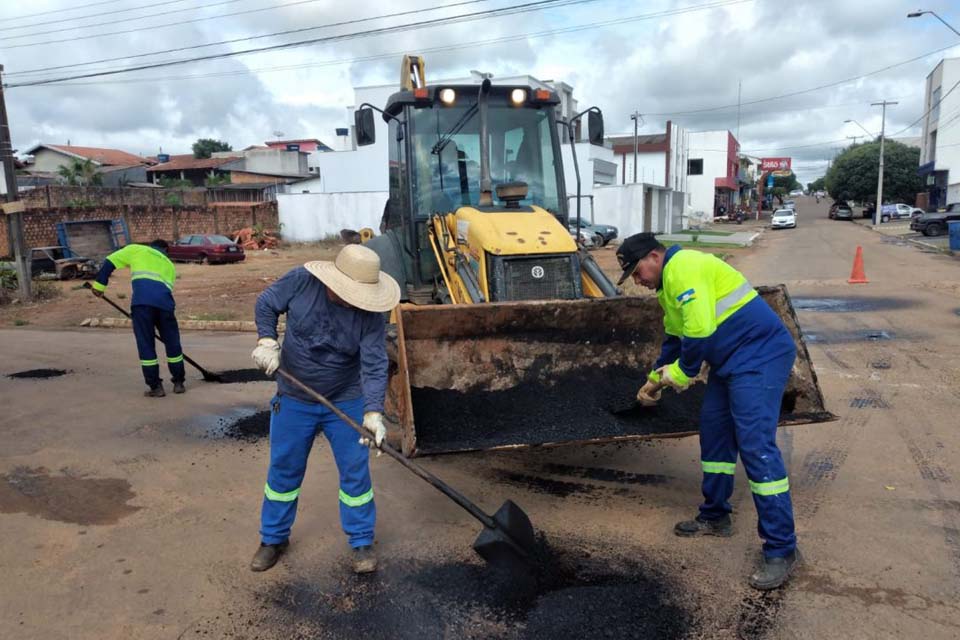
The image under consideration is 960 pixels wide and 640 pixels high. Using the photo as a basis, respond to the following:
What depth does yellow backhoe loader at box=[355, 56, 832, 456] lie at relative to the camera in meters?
4.37

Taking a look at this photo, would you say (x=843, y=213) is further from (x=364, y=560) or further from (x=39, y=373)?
(x=364, y=560)

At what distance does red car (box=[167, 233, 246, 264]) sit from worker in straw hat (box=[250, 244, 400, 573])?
2160cm

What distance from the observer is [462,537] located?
12.9ft

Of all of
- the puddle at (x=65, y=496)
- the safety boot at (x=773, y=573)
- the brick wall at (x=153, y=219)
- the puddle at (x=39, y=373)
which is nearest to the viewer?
the safety boot at (x=773, y=573)

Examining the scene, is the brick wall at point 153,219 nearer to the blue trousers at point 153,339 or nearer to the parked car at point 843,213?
the blue trousers at point 153,339

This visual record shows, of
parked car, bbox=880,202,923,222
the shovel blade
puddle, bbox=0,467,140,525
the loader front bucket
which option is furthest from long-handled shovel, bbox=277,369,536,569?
parked car, bbox=880,202,923,222

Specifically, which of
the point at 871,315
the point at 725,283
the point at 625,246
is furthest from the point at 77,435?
the point at 871,315

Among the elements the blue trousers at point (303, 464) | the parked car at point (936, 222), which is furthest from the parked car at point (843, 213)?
the blue trousers at point (303, 464)

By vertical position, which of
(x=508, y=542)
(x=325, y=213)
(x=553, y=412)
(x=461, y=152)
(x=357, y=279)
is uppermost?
(x=461, y=152)

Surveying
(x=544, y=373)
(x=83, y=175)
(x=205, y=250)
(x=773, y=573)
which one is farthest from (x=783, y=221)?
(x=773, y=573)

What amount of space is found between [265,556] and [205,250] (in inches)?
862

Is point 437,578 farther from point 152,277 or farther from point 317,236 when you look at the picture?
point 317,236

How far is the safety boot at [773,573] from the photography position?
3297mm

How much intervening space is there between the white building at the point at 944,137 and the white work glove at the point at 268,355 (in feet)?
161
